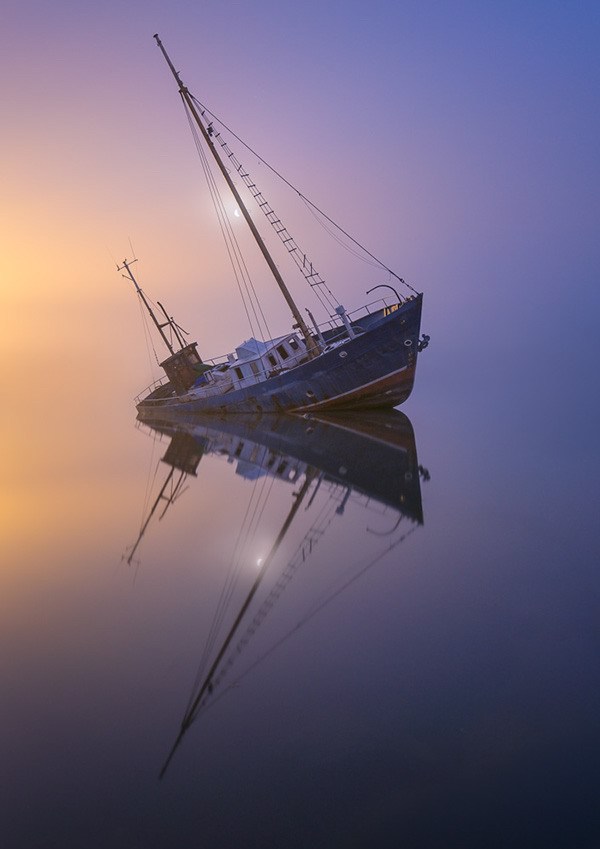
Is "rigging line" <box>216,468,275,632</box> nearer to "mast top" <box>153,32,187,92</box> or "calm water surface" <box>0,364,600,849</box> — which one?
"calm water surface" <box>0,364,600,849</box>

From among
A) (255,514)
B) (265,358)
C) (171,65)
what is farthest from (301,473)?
(171,65)

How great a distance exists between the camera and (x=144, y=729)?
7.72 m

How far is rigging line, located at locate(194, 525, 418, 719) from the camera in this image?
27.5 ft

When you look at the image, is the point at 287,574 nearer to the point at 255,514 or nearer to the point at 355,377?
the point at 255,514

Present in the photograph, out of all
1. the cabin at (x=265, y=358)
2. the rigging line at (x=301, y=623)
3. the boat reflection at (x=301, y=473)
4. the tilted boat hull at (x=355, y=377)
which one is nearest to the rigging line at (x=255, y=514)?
the boat reflection at (x=301, y=473)

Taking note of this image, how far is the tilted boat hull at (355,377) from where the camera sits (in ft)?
109

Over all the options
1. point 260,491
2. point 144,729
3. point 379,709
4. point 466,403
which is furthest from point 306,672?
point 466,403

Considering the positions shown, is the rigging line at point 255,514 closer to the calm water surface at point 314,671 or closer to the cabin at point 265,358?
the calm water surface at point 314,671

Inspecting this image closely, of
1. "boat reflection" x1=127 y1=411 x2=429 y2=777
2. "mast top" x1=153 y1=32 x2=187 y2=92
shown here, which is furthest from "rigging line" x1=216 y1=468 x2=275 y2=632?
"mast top" x1=153 y1=32 x2=187 y2=92

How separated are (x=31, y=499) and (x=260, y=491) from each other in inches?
375

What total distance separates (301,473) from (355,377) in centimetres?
1359

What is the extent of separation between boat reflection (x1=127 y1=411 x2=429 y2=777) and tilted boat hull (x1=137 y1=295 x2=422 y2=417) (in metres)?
1.11

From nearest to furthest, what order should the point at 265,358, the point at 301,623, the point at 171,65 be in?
the point at 301,623
the point at 171,65
the point at 265,358

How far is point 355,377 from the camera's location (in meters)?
36.2
